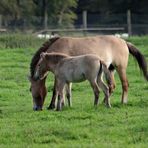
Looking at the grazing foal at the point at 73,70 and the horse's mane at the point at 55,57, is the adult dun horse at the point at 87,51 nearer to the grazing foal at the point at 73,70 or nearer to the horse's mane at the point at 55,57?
the grazing foal at the point at 73,70

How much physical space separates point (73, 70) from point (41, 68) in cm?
93

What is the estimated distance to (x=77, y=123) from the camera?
35.0 ft

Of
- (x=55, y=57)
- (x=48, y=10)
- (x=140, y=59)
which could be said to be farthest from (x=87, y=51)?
(x=48, y=10)

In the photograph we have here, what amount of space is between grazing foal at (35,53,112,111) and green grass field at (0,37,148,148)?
1.32 feet

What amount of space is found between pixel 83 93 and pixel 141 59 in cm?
231

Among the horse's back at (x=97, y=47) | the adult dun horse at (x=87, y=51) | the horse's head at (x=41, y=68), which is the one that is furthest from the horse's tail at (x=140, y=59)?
the horse's head at (x=41, y=68)

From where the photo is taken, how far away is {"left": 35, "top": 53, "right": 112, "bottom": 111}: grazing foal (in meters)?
12.5

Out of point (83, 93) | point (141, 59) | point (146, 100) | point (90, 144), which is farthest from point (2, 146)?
point (83, 93)

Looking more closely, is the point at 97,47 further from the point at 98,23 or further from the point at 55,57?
the point at 98,23

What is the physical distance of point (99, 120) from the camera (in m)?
10.9

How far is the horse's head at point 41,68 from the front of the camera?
43.1 ft

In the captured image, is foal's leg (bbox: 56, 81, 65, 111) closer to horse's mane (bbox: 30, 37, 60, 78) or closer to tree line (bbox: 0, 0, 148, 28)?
horse's mane (bbox: 30, 37, 60, 78)

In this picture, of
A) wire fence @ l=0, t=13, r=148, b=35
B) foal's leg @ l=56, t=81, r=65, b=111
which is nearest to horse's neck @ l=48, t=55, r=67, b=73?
foal's leg @ l=56, t=81, r=65, b=111

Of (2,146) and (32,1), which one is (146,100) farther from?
(32,1)
